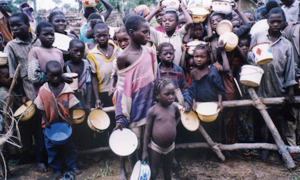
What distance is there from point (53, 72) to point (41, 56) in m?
0.43

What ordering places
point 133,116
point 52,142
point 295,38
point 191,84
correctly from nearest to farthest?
1. point 133,116
2. point 52,142
3. point 191,84
4. point 295,38

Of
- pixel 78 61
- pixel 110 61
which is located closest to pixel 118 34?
pixel 110 61

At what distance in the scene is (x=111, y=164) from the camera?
3.60m

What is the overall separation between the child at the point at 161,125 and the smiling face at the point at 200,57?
2.85ft

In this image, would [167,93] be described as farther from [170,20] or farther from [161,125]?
[170,20]

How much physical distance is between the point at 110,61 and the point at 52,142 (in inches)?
55.5

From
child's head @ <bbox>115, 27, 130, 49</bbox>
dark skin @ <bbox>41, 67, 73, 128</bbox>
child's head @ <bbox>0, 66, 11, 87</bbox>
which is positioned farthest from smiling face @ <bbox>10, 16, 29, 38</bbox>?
child's head @ <bbox>115, 27, 130, 49</bbox>

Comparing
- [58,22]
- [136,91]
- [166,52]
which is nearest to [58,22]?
[58,22]

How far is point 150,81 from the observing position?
2.70 meters

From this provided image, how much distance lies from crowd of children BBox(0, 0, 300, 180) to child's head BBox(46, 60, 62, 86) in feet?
0.04

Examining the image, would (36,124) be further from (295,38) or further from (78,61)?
(295,38)

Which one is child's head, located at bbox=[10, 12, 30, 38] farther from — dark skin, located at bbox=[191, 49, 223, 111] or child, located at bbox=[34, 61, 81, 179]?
dark skin, located at bbox=[191, 49, 223, 111]

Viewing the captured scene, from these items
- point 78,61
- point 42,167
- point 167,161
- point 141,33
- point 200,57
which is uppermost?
point 141,33

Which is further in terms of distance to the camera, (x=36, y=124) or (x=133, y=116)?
(x=36, y=124)
